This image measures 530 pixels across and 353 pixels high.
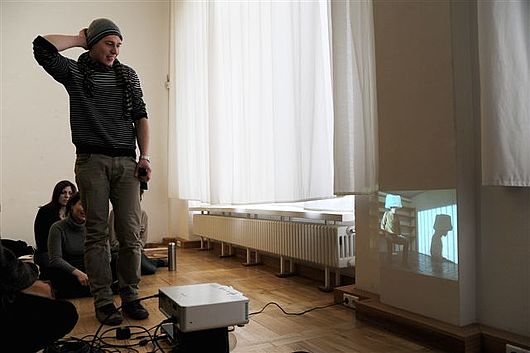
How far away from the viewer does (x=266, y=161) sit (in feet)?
9.66

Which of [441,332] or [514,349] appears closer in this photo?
[514,349]

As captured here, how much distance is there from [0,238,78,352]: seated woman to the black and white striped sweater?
1.08 metres

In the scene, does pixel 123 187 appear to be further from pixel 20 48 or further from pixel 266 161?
pixel 20 48

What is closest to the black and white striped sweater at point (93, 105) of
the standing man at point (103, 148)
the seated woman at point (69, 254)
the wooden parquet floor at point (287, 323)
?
the standing man at point (103, 148)

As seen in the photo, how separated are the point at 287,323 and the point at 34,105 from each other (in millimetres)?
4208

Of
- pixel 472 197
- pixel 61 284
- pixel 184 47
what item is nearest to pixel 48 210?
pixel 61 284

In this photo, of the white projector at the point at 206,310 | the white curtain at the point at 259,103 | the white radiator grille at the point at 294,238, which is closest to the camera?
the white projector at the point at 206,310

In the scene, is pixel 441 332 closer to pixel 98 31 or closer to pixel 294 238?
pixel 294 238

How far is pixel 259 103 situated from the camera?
9.97 feet

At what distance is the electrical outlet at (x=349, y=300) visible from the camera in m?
2.22

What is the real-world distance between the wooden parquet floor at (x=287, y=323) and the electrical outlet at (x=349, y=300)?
3cm

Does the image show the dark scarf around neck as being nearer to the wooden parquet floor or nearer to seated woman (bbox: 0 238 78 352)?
the wooden parquet floor

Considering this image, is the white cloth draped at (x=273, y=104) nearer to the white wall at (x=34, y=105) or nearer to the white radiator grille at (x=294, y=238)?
the white radiator grille at (x=294, y=238)

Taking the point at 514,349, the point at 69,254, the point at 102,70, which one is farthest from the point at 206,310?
the point at 69,254
